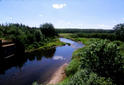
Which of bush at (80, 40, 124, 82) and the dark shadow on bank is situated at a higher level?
bush at (80, 40, 124, 82)

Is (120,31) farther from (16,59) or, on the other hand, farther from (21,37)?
(16,59)

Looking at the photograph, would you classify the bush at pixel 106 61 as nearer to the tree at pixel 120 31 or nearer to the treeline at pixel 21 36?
the treeline at pixel 21 36

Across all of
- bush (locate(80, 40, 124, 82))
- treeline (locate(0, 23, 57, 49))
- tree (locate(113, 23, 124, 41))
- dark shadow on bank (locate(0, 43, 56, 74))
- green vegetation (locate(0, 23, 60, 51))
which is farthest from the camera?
tree (locate(113, 23, 124, 41))

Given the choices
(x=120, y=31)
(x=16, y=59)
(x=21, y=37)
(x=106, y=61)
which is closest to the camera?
(x=106, y=61)

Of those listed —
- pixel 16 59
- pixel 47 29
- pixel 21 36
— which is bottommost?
pixel 16 59

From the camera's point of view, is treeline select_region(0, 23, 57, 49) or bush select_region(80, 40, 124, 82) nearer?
bush select_region(80, 40, 124, 82)

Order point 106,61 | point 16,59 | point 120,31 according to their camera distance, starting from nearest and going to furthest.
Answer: point 106,61 < point 16,59 < point 120,31

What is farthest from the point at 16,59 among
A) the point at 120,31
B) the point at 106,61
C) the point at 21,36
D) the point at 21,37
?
the point at 120,31

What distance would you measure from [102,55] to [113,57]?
95cm

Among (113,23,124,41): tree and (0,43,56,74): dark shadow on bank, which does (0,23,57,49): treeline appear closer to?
(0,43,56,74): dark shadow on bank

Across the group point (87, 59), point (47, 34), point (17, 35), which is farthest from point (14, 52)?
point (47, 34)

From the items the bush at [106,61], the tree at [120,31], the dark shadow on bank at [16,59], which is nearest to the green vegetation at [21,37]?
A: the dark shadow on bank at [16,59]

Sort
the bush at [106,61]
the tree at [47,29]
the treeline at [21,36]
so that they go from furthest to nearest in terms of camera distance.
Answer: the tree at [47,29] → the treeline at [21,36] → the bush at [106,61]

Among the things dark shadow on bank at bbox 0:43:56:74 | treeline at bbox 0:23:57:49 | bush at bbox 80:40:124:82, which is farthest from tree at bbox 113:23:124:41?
bush at bbox 80:40:124:82
